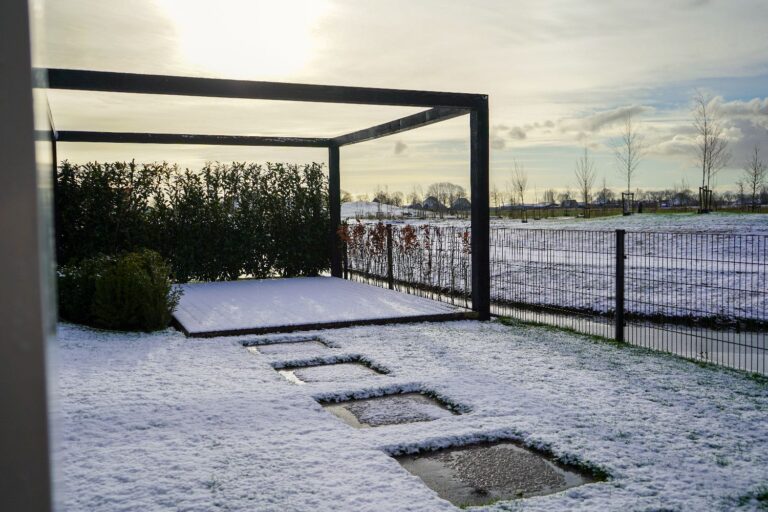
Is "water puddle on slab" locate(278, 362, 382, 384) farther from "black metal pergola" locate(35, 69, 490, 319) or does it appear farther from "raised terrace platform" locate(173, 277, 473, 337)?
"black metal pergola" locate(35, 69, 490, 319)

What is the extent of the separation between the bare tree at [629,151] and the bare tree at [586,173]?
21.6 feet

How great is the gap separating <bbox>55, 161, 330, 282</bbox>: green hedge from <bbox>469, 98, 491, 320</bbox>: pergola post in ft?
18.4

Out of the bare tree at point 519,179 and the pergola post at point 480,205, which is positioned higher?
the bare tree at point 519,179

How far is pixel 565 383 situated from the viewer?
196 inches

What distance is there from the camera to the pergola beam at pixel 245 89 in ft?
20.7

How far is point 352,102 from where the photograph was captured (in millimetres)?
7348

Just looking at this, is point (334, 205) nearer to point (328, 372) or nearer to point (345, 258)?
point (345, 258)

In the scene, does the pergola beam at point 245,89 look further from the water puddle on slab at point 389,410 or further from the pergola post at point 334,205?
the pergola post at point 334,205

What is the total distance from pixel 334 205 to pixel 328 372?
A: 735 cm

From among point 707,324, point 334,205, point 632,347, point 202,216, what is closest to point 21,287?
point 632,347

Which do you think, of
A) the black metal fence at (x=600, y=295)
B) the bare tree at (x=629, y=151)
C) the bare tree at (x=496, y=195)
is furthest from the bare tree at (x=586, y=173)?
the black metal fence at (x=600, y=295)

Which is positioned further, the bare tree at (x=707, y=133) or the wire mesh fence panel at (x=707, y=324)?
the bare tree at (x=707, y=133)

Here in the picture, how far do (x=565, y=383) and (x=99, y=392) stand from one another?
3.53 meters

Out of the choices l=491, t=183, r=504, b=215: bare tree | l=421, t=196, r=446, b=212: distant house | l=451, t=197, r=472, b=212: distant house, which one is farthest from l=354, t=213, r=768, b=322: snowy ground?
l=451, t=197, r=472, b=212: distant house
